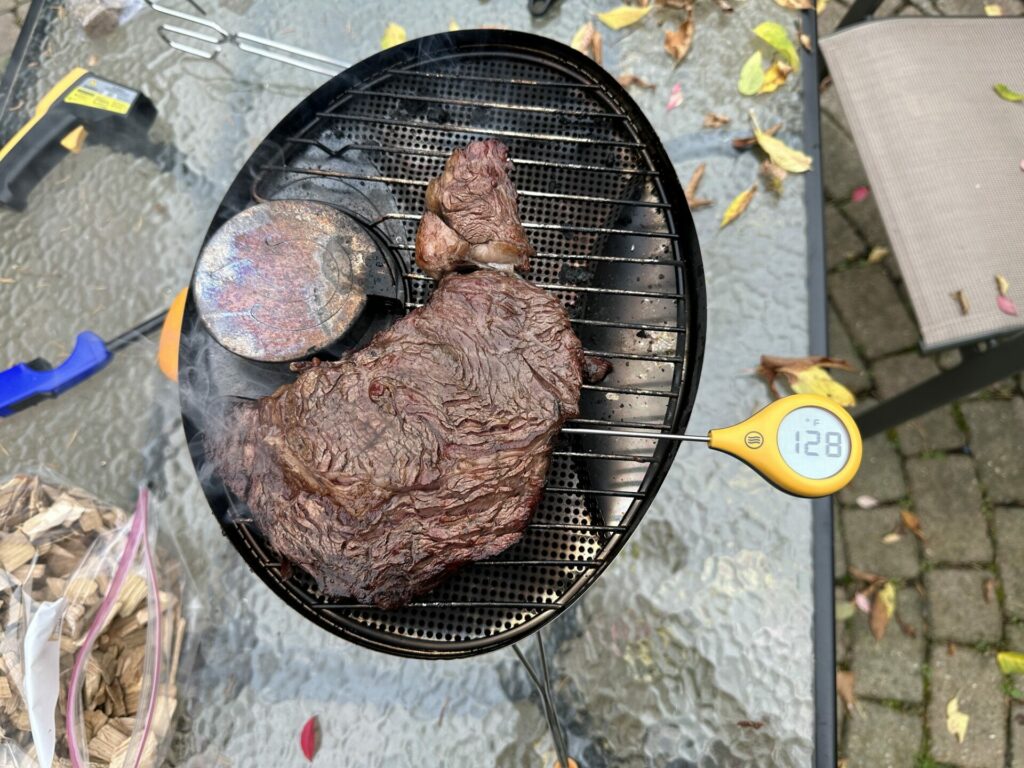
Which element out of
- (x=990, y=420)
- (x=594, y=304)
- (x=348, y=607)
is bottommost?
(x=348, y=607)

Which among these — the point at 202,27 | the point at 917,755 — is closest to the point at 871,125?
the point at 917,755

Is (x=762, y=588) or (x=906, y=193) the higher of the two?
(x=906, y=193)

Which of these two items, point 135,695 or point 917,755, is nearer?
point 135,695

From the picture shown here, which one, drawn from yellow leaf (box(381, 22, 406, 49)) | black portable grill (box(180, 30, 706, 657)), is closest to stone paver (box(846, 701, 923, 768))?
black portable grill (box(180, 30, 706, 657))

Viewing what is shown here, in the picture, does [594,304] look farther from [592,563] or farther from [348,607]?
[348,607]

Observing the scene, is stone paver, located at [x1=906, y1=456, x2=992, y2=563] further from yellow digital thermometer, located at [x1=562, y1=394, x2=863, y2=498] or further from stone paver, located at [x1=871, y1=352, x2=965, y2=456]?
yellow digital thermometer, located at [x1=562, y1=394, x2=863, y2=498]

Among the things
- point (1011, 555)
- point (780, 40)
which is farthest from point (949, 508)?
point (780, 40)

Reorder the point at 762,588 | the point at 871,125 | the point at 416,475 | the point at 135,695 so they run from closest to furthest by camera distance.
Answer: the point at 416,475
the point at 135,695
the point at 762,588
the point at 871,125

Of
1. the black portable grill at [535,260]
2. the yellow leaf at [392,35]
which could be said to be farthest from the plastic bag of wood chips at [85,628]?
the yellow leaf at [392,35]

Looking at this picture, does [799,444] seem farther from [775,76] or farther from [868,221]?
[868,221]

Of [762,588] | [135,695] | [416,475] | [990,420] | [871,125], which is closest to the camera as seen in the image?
[416,475]
